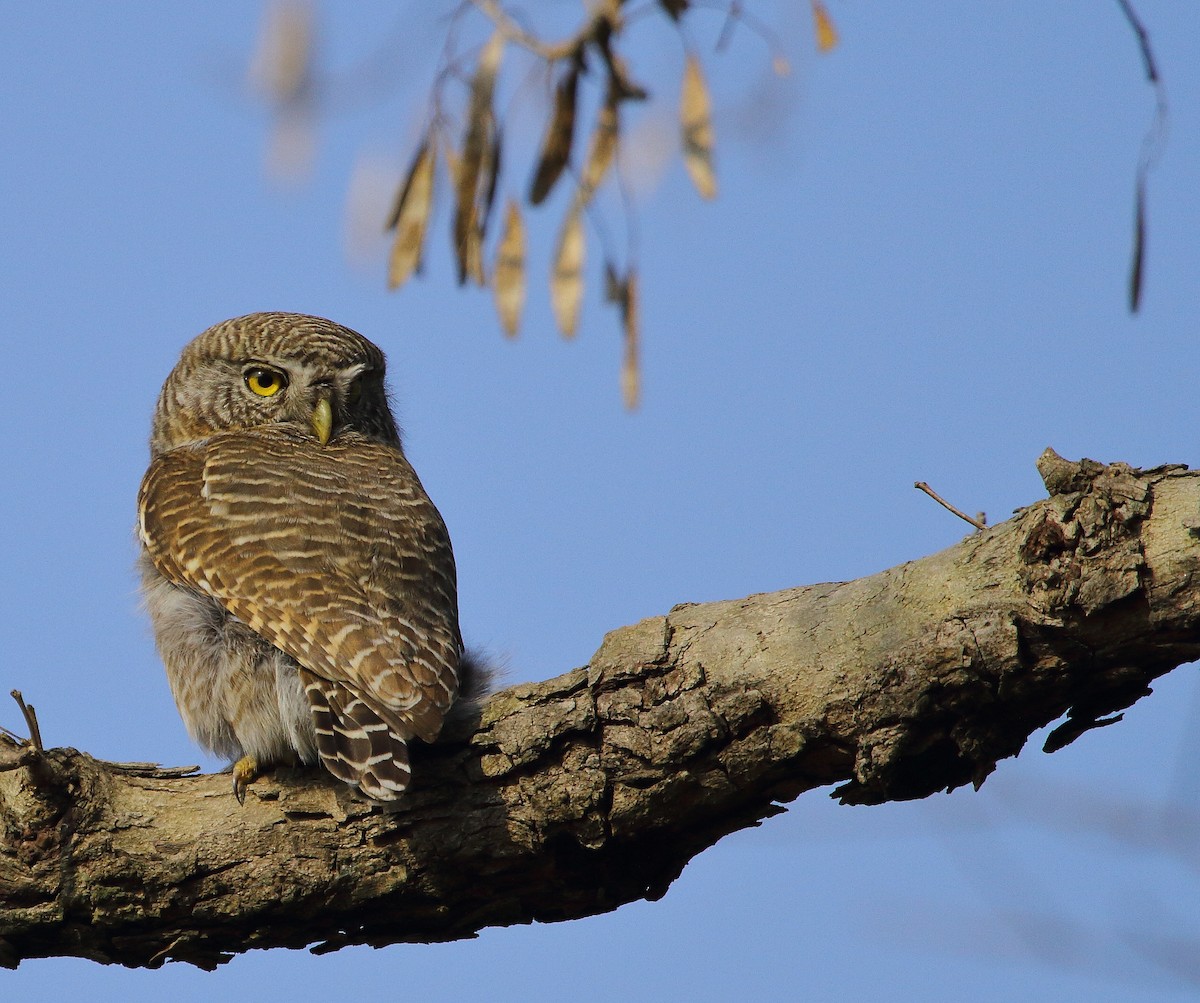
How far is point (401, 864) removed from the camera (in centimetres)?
391

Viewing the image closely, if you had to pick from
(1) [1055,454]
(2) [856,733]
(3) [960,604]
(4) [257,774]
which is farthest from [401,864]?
(1) [1055,454]

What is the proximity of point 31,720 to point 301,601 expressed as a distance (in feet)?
3.22

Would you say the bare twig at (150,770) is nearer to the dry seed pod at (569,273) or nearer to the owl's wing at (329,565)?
the owl's wing at (329,565)

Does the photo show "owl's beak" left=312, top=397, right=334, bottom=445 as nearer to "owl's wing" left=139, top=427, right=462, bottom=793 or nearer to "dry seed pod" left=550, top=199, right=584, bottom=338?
"owl's wing" left=139, top=427, right=462, bottom=793

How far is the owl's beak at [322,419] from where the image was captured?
5961 mm

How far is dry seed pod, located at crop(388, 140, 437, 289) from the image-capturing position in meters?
3.96

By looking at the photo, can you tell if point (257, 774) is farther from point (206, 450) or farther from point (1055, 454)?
point (1055, 454)

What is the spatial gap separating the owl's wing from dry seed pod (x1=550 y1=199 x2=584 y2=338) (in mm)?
1119

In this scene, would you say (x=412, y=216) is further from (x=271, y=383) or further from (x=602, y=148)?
(x=271, y=383)

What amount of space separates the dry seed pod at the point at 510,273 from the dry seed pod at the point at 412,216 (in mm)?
228

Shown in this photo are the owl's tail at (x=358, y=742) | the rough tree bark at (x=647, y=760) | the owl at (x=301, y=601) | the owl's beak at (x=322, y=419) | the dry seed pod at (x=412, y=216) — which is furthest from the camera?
the owl's beak at (x=322, y=419)

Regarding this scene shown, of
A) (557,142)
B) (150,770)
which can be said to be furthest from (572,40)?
(150,770)

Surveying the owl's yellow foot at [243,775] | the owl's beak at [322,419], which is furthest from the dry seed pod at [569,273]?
the owl's beak at [322,419]

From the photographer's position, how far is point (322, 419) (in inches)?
237
